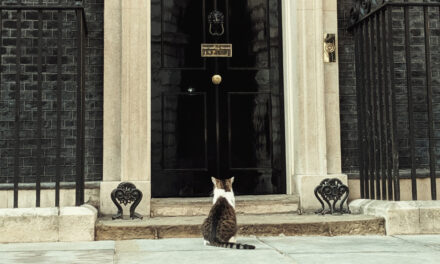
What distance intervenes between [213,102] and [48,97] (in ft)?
5.92

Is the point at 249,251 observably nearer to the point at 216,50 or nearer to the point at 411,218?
the point at 411,218

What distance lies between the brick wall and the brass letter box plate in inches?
45.6

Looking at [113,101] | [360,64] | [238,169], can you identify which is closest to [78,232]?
[113,101]

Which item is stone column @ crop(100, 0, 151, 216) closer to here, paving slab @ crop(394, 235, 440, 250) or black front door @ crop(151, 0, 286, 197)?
black front door @ crop(151, 0, 286, 197)

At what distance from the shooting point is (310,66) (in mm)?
6199

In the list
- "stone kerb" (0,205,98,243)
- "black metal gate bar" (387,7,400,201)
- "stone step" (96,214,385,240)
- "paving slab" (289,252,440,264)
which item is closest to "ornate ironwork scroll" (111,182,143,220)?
"stone step" (96,214,385,240)

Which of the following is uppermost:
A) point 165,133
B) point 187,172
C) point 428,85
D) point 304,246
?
point 428,85

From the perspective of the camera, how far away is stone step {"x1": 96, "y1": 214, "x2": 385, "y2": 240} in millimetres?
4992

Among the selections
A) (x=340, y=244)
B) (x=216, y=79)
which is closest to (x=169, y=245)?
(x=340, y=244)

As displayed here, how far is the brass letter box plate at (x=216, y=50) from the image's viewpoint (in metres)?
6.49

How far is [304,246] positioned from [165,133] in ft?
8.03

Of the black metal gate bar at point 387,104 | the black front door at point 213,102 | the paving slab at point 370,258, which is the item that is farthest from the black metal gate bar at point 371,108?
the paving slab at point 370,258

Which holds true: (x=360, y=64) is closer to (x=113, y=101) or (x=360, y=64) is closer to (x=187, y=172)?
(x=187, y=172)

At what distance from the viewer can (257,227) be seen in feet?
16.7
